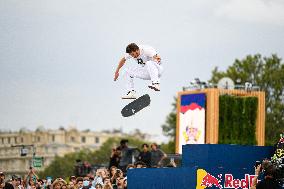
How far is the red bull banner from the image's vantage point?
2945 inches

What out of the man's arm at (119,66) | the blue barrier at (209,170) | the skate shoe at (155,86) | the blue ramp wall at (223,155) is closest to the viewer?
the skate shoe at (155,86)

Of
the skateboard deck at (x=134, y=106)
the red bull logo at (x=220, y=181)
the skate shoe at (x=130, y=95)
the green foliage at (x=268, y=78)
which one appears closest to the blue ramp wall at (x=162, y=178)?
the red bull logo at (x=220, y=181)

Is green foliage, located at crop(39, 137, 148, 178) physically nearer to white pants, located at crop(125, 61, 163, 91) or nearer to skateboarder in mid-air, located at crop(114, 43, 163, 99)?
white pants, located at crop(125, 61, 163, 91)

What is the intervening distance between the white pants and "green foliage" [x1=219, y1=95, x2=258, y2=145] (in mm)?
53966

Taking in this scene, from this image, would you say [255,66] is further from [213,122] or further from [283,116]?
[213,122]

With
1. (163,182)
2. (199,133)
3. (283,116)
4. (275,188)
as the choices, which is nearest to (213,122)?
(199,133)

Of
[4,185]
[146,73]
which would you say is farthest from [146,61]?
[4,185]

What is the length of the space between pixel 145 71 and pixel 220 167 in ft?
13.1

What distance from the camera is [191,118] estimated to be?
75812mm

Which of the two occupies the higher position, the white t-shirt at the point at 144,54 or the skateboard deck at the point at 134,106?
the white t-shirt at the point at 144,54

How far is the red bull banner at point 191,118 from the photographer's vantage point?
245 ft

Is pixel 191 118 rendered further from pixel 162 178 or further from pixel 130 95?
pixel 130 95

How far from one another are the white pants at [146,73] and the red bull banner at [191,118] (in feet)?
169

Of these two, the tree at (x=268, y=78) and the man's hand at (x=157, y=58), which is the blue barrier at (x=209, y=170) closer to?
the man's hand at (x=157, y=58)
